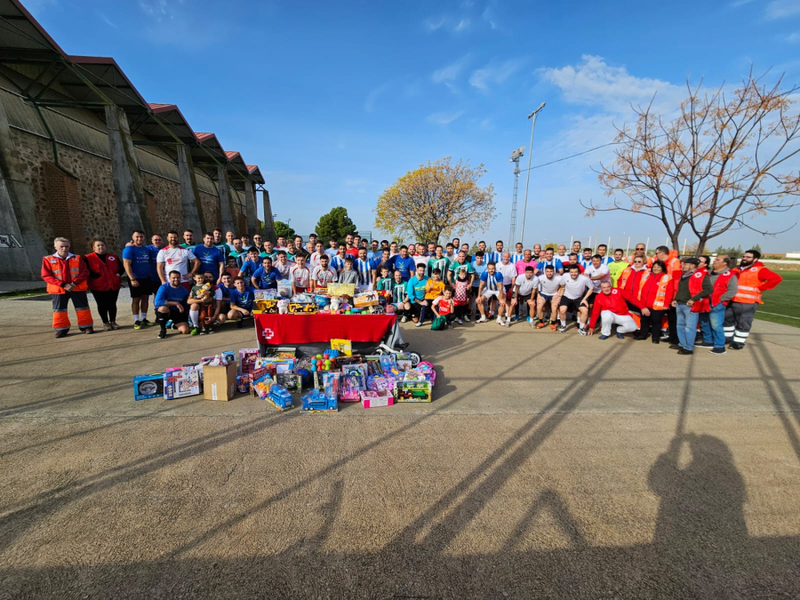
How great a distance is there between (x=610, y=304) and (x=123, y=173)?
1916 centimetres

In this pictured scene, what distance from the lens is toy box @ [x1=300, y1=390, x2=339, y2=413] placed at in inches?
144

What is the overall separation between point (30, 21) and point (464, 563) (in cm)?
1918

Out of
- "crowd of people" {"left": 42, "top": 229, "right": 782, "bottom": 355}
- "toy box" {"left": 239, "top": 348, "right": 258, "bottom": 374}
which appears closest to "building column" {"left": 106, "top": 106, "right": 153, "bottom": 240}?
"crowd of people" {"left": 42, "top": 229, "right": 782, "bottom": 355}

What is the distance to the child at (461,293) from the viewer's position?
7977 millimetres

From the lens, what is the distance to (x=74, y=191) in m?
13.8

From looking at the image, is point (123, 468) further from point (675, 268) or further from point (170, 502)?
point (675, 268)

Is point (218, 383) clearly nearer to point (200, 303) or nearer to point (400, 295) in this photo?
point (200, 303)

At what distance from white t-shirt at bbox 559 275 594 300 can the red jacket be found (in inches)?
13.1

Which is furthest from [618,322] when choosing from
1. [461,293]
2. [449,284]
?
[449,284]

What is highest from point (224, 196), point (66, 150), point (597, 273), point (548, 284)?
point (66, 150)

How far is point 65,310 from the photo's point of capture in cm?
621

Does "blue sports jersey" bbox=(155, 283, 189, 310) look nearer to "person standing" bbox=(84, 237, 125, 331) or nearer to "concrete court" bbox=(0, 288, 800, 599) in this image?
"person standing" bbox=(84, 237, 125, 331)

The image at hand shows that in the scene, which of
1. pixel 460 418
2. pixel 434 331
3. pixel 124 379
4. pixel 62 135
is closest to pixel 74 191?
pixel 62 135

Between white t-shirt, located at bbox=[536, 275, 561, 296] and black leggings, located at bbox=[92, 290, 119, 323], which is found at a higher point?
white t-shirt, located at bbox=[536, 275, 561, 296]
